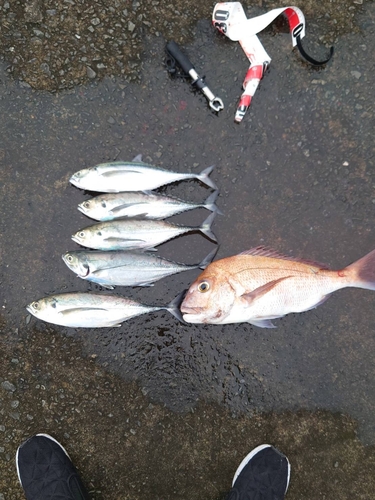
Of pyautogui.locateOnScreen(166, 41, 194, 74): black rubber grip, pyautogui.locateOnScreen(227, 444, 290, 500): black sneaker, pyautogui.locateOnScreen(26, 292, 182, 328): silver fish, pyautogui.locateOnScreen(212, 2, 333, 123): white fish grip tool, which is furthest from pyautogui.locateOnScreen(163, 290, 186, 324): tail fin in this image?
pyautogui.locateOnScreen(166, 41, 194, 74): black rubber grip

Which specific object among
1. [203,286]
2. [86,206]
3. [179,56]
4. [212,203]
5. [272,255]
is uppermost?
[179,56]

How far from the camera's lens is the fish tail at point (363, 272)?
120 inches

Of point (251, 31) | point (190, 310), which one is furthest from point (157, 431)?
point (251, 31)

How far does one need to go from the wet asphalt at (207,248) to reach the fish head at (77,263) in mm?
299

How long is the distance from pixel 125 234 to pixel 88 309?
700 millimetres

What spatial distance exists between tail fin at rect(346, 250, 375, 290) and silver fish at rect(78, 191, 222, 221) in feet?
4.32

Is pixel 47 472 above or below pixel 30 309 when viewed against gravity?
below

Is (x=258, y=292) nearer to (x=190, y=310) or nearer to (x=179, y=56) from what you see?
(x=190, y=310)

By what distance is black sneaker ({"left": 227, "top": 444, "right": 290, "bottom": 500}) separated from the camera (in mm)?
3514

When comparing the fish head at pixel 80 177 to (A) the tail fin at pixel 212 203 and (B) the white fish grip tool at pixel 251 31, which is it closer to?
(A) the tail fin at pixel 212 203

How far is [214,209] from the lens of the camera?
3391 mm

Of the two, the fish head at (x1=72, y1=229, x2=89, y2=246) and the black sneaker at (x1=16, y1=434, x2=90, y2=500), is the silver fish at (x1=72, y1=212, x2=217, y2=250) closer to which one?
the fish head at (x1=72, y1=229, x2=89, y2=246)

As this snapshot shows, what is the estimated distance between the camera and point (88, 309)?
326 centimetres

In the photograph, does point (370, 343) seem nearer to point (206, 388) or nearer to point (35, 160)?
point (206, 388)
